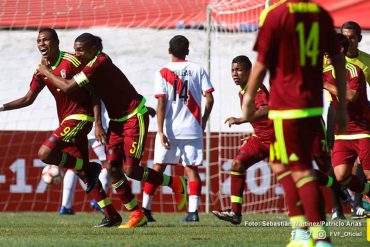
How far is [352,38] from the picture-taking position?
10.9 meters

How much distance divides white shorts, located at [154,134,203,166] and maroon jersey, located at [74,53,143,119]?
1643 millimetres

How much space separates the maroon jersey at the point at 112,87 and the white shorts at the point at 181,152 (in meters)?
1.64

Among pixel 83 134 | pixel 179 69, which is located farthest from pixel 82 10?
pixel 83 134

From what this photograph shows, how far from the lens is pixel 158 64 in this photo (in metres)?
18.8

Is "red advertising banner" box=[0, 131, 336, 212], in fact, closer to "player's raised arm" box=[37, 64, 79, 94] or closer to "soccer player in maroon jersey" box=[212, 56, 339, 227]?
"soccer player in maroon jersey" box=[212, 56, 339, 227]

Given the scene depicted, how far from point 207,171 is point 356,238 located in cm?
653

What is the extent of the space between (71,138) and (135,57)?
8158 mm

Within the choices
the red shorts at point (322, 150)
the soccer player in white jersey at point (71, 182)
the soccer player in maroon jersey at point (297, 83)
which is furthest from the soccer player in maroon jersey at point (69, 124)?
the soccer player in maroon jersey at point (297, 83)

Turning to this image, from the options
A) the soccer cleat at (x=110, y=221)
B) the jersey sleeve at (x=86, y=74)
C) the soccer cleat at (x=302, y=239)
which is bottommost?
the soccer cleat at (x=302, y=239)

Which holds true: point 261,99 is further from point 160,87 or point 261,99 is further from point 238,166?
point 160,87

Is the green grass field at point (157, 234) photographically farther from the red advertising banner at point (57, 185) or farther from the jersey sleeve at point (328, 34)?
the red advertising banner at point (57, 185)

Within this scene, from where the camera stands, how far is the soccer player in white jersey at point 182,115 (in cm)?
1230

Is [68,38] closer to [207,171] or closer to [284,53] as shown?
[207,171]

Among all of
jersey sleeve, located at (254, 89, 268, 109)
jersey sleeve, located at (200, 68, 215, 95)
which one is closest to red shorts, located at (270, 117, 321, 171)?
jersey sleeve, located at (254, 89, 268, 109)
